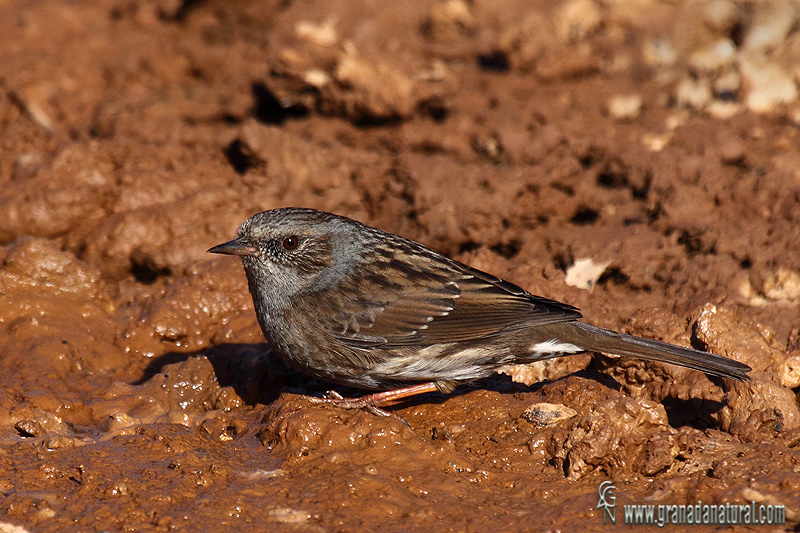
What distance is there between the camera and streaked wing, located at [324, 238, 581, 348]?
6004 mm

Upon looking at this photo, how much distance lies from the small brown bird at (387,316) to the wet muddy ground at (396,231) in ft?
1.02

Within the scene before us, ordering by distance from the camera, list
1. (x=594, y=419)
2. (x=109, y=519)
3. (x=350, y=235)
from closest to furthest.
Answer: (x=109, y=519) < (x=594, y=419) < (x=350, y=235)

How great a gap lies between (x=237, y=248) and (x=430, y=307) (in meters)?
1.48

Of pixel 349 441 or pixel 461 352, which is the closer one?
pixel 349 441

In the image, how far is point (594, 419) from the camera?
17.2ft

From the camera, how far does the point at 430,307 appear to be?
6.20 meters

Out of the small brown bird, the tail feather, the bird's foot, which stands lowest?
the bird's foot

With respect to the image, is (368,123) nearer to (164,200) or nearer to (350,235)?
(164,200)

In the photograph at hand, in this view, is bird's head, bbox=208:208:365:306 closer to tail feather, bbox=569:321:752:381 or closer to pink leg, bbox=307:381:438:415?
pink leg, bbox=307:381:438:415

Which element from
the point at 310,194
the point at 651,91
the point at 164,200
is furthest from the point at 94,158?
the point at 651,91

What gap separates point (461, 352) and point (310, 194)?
3.40 m

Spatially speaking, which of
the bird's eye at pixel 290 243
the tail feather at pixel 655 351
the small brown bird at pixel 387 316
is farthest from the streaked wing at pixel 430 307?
the bird's eye at pixel 290 243

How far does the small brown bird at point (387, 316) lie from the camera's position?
5945mm

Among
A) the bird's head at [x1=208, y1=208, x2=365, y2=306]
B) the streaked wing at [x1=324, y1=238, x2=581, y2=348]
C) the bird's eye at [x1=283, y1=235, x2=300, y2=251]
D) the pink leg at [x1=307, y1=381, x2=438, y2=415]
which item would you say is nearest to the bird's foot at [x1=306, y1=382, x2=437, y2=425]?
the pink leg at [x1=307, y1=381, x2=438, y2=415]
